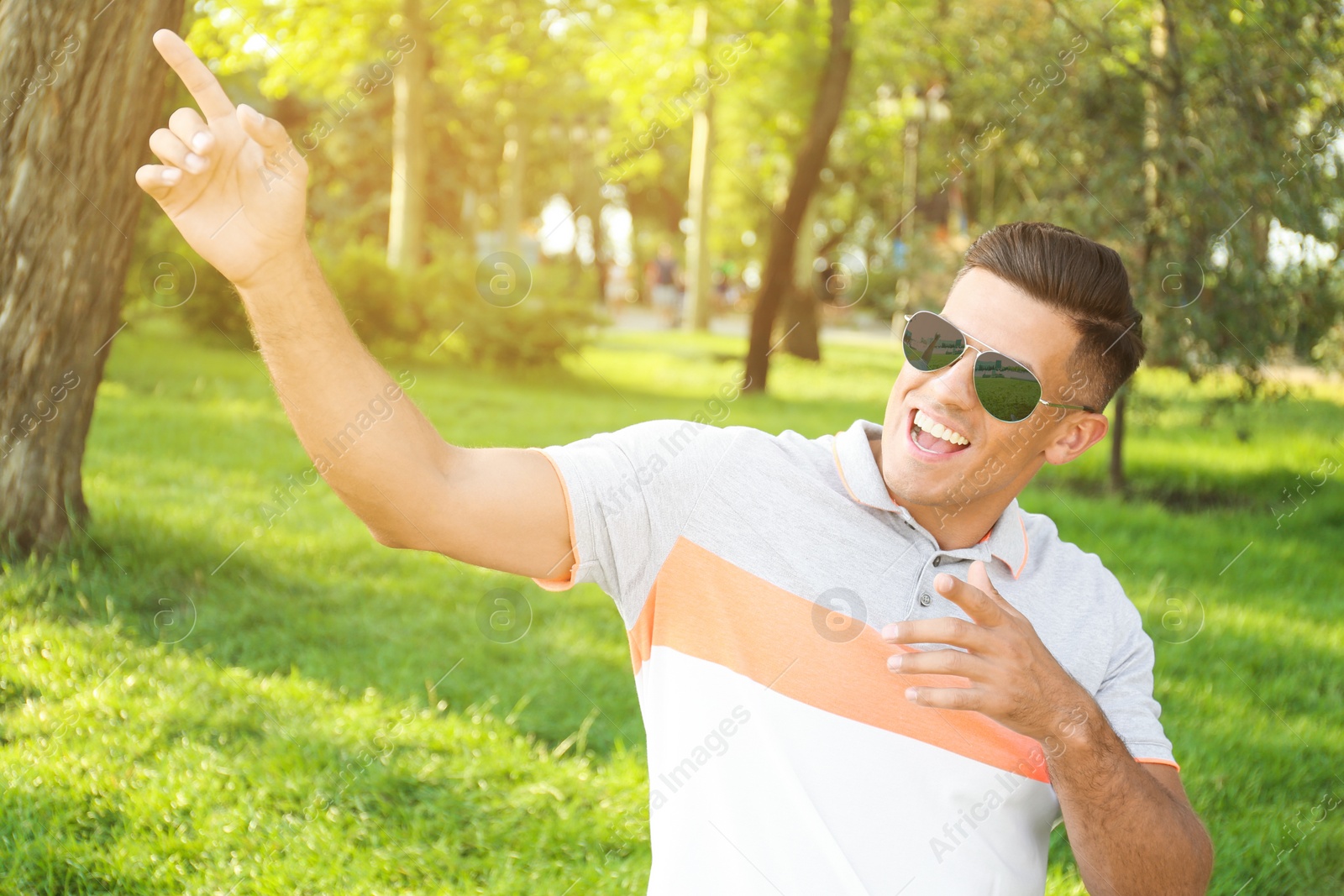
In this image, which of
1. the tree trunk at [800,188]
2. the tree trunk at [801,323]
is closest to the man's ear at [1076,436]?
the tree trunk at [800,188]

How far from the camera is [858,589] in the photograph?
6.54 feet

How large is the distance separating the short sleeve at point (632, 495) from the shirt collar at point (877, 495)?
22cm

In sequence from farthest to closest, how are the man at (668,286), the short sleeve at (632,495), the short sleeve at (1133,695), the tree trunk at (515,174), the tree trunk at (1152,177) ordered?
the man at (668,286) < the tree trunk at (515,174) < the tree trunk at (1152,177) < the short sleeve at (1133,695) < the short sleeve at (632,495)

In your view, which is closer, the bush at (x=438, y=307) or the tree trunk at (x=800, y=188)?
the tree trunk at (x=800, y=188)

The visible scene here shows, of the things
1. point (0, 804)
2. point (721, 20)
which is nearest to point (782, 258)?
point (721, 20)

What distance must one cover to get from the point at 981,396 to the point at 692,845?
0.96 m

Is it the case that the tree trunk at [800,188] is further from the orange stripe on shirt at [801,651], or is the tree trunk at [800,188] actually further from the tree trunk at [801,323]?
the orange stripe on shirt at [801,651]

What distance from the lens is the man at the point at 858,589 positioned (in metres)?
1.63

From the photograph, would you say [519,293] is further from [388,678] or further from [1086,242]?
[1086,242]

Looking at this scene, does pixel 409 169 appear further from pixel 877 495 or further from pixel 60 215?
pixel 877 495

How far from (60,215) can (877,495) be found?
3885 mm

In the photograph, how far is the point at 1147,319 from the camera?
8414 mm

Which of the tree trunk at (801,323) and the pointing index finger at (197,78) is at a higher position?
the pointing index finger at (197,78)

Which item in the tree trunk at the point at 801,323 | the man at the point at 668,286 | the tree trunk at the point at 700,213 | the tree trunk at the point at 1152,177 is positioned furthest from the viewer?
the man at the point at 668,286
